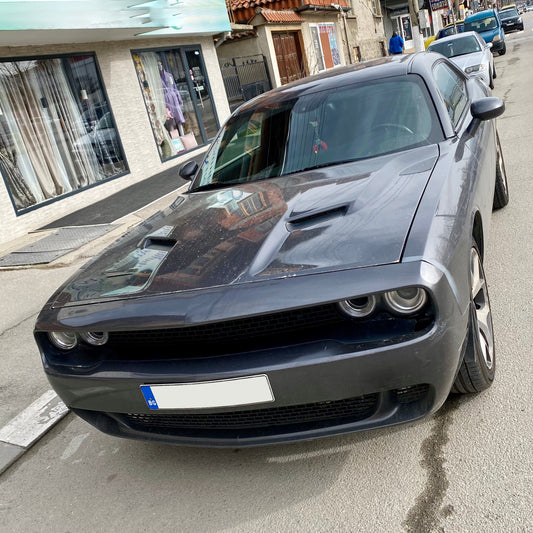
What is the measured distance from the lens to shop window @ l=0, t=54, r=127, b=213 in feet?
28.2

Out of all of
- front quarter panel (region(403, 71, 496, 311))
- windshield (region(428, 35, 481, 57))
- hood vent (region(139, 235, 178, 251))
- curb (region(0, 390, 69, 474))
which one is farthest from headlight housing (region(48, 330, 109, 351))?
windshield (region(428, 35, 481, 57))

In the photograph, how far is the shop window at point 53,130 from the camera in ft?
28.2

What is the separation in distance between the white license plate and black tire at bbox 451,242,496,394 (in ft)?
2.82

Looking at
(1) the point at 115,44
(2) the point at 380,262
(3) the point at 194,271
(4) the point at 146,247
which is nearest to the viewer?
(2) the point at 380,262

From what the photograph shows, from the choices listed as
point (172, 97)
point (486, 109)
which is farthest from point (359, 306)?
point (172, 97)

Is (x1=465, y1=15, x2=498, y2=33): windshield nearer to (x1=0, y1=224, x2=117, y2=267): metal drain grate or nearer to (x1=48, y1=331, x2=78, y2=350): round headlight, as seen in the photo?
(x1=0, y1=224, x2=117, y2=267): metal drain grate

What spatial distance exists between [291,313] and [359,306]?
0.24 m

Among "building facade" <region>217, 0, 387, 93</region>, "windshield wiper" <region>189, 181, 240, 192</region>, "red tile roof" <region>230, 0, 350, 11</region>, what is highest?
"red tile roof" <region>230, 0, 350, 11</region>

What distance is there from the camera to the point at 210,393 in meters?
2.05

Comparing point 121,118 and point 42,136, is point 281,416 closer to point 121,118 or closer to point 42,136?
point 42,136

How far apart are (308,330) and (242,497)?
0.75 m

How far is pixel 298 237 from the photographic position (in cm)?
225

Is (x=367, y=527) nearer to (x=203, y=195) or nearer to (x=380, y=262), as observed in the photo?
(x=380, y=262)

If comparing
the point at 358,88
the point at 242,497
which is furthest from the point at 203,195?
the point at 242,497
